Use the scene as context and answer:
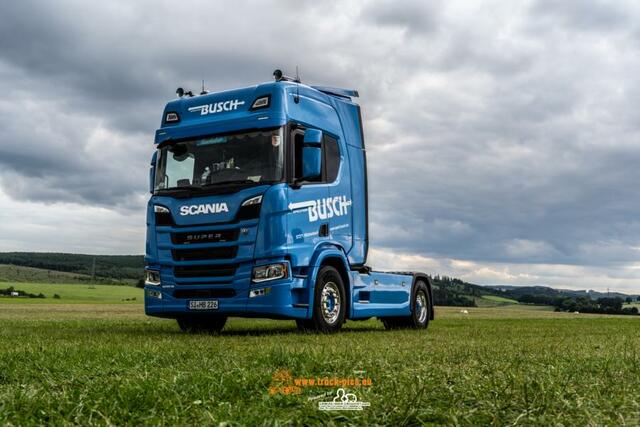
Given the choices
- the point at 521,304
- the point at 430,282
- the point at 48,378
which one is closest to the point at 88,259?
the point at 521,304

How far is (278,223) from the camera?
11383mm

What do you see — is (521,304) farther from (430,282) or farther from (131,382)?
(131,382)

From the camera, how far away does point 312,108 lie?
42.9 feet

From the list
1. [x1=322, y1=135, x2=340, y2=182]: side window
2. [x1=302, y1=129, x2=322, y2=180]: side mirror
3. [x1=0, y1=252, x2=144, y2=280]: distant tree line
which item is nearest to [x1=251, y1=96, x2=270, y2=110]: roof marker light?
[x1=302, y1=129, x2=322, y2=180]: side mirror

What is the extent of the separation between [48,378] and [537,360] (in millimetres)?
4014

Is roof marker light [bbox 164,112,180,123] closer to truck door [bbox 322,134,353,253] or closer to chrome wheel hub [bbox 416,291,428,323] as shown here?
truck door [bbox 322,134,353,253]

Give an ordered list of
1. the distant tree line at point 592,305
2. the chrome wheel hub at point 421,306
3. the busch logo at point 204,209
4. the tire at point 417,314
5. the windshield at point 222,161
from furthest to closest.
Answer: the distant tree line at point 592,305 → the chrome wheel hub at point 421,306 → the tire at point 417,314 → the windshield at point 222,161 → the busch logo at point 204,209

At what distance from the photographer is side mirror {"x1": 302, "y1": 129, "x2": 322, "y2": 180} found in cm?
1185

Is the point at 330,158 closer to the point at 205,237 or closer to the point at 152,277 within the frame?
the point at 205,237

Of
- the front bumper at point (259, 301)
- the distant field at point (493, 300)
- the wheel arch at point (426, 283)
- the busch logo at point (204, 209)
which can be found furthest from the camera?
the distant field at point (493, 300)

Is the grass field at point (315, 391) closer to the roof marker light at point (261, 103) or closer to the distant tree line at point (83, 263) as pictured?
the roof marker light at point (261, 103)

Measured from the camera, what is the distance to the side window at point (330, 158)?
12.9 meters

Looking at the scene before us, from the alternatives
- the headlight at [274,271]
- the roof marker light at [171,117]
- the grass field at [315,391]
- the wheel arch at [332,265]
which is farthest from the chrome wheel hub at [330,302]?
the grass field at [315,391]

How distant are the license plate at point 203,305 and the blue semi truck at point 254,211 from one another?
0.02 meters
